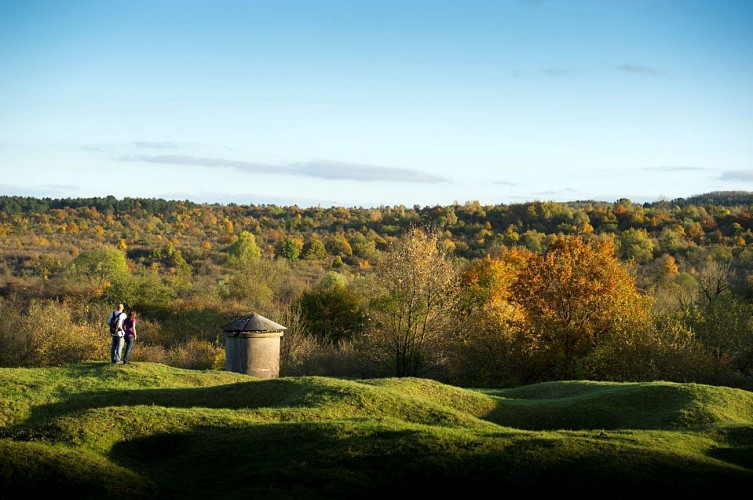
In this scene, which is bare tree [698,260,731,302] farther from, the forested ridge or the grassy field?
the grassy field

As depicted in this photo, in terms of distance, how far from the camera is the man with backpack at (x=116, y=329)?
92.5 feet

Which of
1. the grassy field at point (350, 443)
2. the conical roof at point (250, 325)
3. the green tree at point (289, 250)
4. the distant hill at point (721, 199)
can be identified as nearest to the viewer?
the grassy field at point (350, 443)

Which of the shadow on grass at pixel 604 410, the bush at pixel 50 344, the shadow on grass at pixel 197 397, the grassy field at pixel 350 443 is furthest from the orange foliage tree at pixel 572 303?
the bush at pixel 50 344

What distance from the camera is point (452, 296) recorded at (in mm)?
43562

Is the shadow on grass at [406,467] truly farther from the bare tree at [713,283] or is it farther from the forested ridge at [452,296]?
the bare tree at [713,283]

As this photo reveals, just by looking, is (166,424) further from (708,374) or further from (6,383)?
(708,374)

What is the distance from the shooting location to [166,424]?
1823 centimetres

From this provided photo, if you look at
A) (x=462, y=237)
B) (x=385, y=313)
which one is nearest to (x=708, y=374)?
(x=385, y=313)

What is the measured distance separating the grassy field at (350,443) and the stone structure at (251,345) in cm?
757

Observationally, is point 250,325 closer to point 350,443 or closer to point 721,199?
point 350,443

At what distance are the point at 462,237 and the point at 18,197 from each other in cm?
8228

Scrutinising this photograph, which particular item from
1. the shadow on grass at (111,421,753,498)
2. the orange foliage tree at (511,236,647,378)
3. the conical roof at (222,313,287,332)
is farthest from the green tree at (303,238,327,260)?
the shadow on grass at (111,421,753,498)

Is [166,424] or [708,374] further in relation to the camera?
[708,374]

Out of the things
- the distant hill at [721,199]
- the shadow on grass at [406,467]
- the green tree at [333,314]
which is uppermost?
the distant hill at [721,199]
